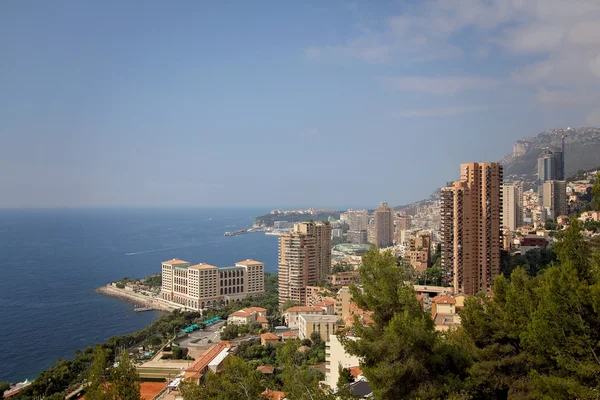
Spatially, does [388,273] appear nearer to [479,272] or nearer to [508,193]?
[479,272]

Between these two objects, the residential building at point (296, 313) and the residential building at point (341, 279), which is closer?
the residential building at point (296, 313)

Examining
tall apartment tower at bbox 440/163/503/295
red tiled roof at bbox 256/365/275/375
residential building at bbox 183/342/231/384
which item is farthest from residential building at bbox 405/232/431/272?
red tiled roof at bbox 256/365/275/375

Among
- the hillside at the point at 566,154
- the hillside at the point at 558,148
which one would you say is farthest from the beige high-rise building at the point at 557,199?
the hillside at the point at 566,154

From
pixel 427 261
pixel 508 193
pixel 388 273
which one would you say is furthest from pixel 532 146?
pixel 388 273

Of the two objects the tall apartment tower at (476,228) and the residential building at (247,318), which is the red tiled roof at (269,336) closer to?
the residential building at (247,318)

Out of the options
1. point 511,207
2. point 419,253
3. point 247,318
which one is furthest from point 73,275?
point 511,207

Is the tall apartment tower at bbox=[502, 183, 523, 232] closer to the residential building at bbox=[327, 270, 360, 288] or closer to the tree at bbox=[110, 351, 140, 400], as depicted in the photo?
the residential building at bbox=[327, 270, 360, 288]
